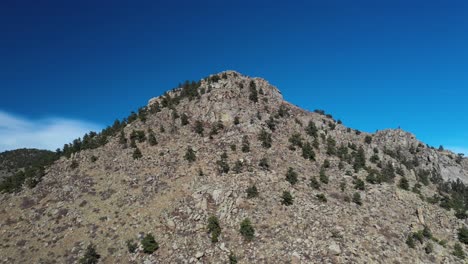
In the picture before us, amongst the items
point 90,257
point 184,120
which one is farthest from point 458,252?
point 184,120

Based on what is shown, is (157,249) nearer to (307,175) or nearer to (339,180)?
(307,175)

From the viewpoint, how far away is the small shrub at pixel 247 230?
45.8 m

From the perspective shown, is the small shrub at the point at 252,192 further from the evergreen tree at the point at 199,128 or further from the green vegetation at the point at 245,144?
the evergreen tree at the point at 199,128

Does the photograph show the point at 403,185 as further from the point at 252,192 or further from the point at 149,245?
the point at 149,245

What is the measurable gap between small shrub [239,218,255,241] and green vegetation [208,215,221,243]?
3.21 m

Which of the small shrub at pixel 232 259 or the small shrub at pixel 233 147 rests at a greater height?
the small shrub at pixel 233 147

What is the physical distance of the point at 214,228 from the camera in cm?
4738

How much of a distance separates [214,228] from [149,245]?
9014 mm

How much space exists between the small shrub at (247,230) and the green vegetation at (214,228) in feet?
10.5

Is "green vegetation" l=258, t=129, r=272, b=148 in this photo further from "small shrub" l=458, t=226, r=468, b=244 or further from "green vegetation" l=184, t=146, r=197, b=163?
"small shrub" l=458, t=226, r=468, b=244

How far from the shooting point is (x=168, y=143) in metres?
70.6

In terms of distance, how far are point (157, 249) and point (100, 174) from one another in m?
24.4

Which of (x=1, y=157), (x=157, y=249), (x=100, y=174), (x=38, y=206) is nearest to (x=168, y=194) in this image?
(x=157, y=249)

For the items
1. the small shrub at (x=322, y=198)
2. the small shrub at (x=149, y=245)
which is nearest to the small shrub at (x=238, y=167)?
the small shrub at (x=322, y=198)
